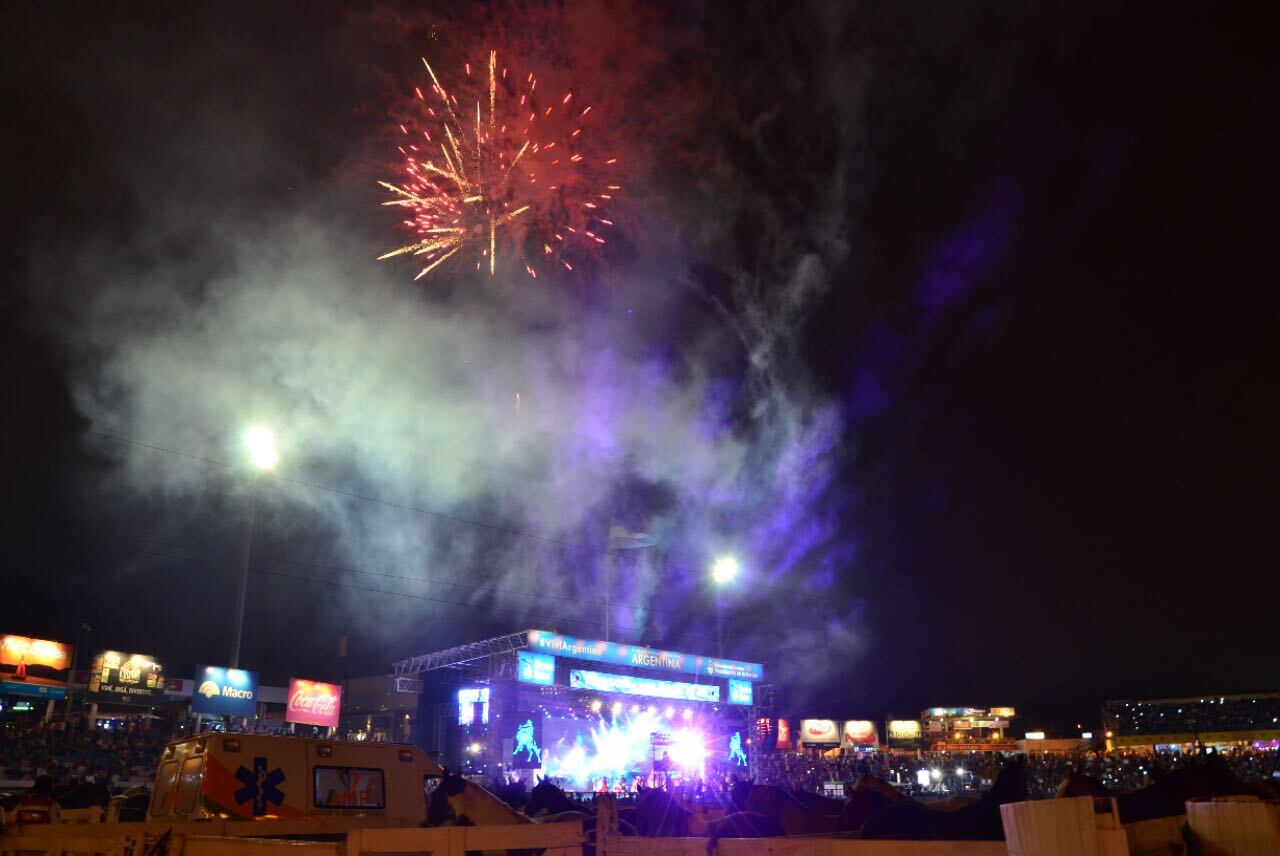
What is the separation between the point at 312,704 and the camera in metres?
36.8

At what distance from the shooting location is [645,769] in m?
41.3

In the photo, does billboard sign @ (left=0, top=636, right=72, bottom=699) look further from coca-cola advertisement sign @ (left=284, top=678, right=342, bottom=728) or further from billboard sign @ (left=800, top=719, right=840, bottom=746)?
billboard sign @ (left=800, top=719, right=840, bottom=746)

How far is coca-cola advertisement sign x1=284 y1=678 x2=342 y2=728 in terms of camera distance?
119 ft

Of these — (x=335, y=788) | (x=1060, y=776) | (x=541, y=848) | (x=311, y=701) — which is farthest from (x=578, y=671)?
(x=541, y=848)

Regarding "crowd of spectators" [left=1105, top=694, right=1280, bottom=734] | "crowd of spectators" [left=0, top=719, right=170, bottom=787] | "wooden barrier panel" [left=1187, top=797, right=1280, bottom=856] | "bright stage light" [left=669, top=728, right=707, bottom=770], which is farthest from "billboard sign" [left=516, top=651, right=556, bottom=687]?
"crowd of spectators" [left=1105, top=694, right=1280, bottom=734]

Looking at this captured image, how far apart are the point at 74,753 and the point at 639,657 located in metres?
22.8

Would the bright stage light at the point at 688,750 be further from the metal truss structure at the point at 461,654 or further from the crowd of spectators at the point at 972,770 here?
the metal truss structure at the point at 461,654

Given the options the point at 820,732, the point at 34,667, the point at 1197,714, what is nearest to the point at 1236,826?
the point at 34,667

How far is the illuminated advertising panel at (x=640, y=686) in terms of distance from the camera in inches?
1489

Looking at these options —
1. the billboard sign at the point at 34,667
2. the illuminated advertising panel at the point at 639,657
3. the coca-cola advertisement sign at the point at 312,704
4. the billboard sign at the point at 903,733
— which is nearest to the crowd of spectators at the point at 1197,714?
the billboard sign at the point at 903,733

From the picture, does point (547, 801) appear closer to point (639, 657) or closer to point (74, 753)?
point (74, 753)

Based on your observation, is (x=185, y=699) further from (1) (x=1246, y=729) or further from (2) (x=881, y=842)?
(1) (x=1246, y=729)

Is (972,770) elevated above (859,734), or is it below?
below

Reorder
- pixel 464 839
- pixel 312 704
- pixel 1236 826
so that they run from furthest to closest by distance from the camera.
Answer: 1. pixel 312 704
2. pixel 464 839
3. pixel 1236 826
